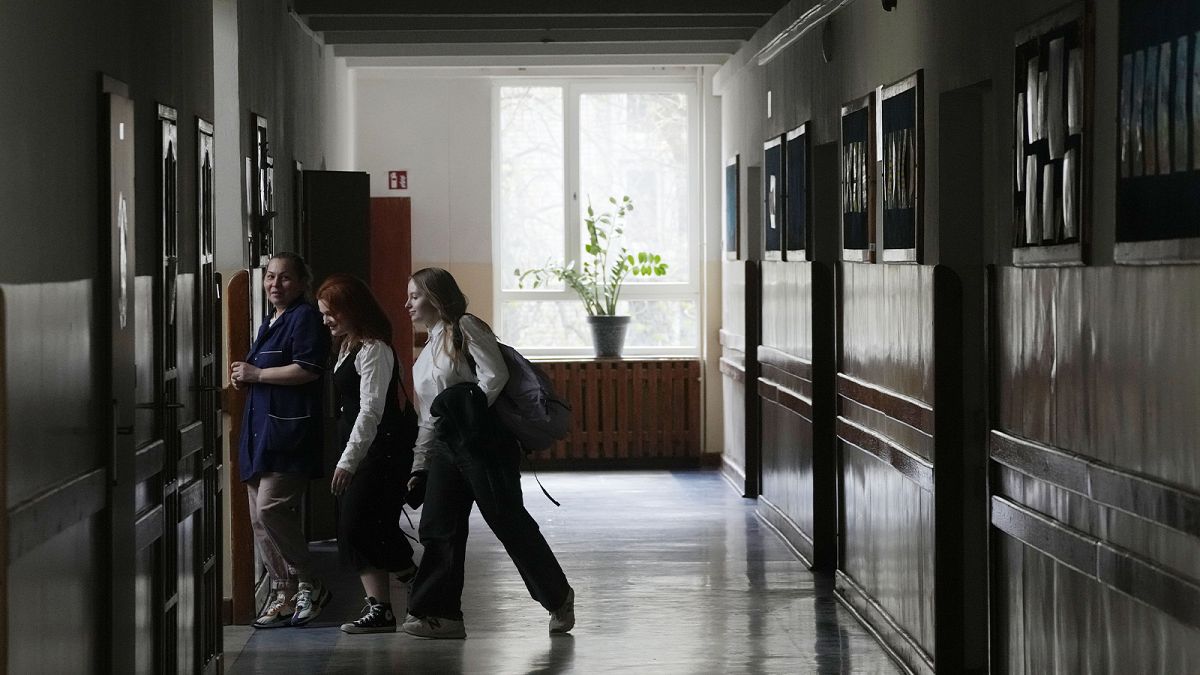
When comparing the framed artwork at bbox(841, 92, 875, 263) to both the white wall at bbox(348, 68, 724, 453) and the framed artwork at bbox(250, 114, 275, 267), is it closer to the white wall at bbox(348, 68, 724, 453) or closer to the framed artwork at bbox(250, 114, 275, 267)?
the framed artwork at bbox(250, 114, 275, 267)

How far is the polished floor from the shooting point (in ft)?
21.2

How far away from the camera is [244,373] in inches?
267

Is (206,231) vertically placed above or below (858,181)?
below

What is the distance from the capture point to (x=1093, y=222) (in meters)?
4.20

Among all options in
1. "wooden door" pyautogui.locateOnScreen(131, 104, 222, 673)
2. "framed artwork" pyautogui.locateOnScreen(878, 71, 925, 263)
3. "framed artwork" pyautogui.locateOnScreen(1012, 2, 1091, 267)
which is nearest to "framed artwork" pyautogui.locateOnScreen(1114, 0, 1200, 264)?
"framed artwork" pyautogui.locateOnScreen(1012, 2, 1091, 267)

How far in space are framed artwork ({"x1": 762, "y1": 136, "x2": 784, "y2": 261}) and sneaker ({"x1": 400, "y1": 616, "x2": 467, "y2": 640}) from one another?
3596 millimetres

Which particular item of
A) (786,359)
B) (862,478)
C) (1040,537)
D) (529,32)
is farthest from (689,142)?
(1040,537)

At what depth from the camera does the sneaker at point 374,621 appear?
23.0ft

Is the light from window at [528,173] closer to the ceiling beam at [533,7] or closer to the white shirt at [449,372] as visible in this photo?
the ceiling beam at [533,7]

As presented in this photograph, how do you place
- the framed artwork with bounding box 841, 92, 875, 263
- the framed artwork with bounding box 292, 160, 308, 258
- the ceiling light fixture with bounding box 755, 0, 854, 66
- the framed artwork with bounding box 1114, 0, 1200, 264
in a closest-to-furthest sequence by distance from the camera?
1. the framed artwork with bounding box 1114, 0, 1200, 264
2. the framed artwork with bounding box 841, 92, 875, 263
3. the ceiling light fixture with bounding box 755, 0, 854, 66
4. the framed artwork with bounding box 292, 160, 308, 258

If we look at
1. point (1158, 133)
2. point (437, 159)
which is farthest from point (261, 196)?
point (437, 159)

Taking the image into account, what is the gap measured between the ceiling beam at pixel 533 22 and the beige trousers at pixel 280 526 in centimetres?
403

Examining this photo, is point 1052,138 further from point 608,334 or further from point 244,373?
point 608,334

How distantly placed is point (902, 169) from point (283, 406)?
2877mm
